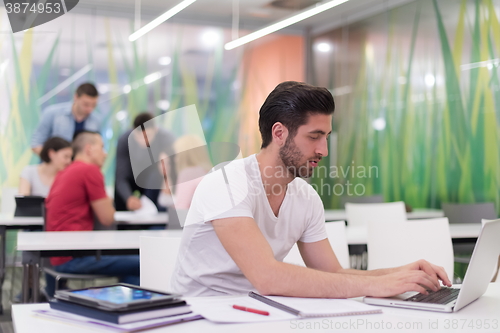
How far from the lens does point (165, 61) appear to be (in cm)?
721

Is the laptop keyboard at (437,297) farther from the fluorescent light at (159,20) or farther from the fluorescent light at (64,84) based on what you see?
the fluorescent light at (64,84)

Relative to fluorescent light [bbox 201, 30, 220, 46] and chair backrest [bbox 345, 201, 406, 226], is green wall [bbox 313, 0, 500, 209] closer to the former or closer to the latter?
fluorescent light [bbox 201, 30, 220, 46]

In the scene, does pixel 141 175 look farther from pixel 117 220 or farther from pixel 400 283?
pixel 400 283

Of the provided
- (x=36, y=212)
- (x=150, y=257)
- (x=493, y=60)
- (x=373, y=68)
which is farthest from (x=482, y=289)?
(x=373, y=68)

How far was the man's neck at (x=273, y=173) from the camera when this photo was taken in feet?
5.89

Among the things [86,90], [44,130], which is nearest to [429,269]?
[86,90]

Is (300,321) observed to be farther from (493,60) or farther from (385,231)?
(493,60)

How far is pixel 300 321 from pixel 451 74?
514 centimetres

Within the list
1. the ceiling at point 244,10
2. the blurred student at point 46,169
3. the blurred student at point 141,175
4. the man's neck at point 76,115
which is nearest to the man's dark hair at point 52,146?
the blurred student at point 46,169

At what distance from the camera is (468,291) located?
4.87ft

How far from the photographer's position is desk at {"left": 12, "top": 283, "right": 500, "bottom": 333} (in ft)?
4.02

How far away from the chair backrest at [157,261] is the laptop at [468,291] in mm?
824

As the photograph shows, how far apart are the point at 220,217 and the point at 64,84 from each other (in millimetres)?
5607

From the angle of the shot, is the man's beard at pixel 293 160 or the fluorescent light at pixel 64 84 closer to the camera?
the man's beard at pixel 293 160
